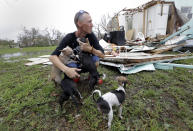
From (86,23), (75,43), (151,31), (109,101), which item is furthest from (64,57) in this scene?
(151,31)

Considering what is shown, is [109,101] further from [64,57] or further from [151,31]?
[151,31]

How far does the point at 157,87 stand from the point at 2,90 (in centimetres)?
344

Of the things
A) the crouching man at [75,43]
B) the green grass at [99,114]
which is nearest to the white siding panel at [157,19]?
the green grass at [99,114]

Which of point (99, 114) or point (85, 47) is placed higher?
point (85, 47)

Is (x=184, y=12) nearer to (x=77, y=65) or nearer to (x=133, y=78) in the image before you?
Answer: (x=133, y=78)

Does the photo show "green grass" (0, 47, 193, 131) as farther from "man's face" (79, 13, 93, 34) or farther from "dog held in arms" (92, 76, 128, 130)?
"man's face" (79, 13, 93, 34)

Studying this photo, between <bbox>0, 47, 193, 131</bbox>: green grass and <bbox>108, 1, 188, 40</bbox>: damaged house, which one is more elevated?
<bbox>108, 1, 188, 40</bbox>: damaged house

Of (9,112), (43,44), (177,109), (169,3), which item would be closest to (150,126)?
(177,109)

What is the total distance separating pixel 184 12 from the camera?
7.38m

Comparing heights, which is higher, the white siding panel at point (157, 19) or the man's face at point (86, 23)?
the white siding panel at point (157, 19)

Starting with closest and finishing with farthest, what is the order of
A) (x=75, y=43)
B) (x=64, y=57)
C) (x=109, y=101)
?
1. (x=109, y=101)
2. (x=64, y=57)
3. (x=75, y=43)

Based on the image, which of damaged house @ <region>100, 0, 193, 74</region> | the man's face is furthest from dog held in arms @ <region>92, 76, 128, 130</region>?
damaged house @ <region>100, 0, 193, 74</region>

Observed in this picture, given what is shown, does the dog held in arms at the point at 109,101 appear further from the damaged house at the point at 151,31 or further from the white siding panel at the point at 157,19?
the white siding panel at the point at 157,19

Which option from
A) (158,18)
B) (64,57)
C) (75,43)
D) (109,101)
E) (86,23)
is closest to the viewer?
(109,101)
